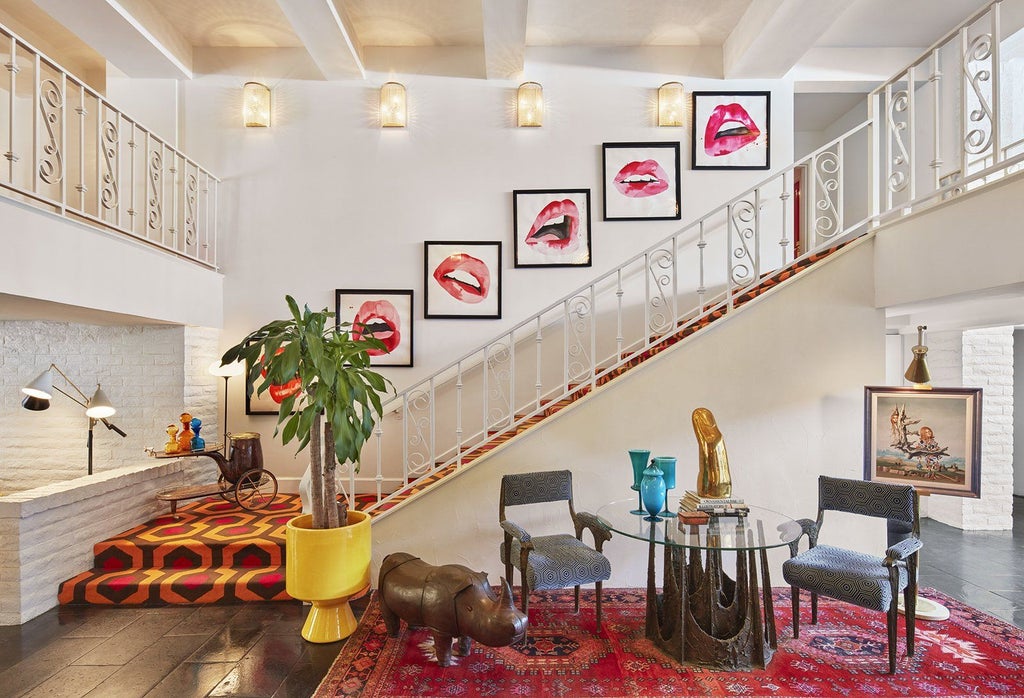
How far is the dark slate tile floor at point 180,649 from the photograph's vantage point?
8.82 ft

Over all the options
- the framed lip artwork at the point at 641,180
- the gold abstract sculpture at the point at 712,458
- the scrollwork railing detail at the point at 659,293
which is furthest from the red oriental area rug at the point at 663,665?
the framed lip artwork at the point at 641,180

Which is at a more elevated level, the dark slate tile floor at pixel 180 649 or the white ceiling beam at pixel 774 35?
the white ceiling beam at pixel 774 35

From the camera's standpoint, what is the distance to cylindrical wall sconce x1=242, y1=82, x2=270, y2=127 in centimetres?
522

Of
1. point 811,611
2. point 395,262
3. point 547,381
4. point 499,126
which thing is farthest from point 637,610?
point 499,126

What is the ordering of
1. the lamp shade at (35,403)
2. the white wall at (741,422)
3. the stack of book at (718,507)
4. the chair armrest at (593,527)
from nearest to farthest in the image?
the stack of book at (718,507)
the chair armrest at (593,527)
the white wall at (741,422)
the lamp shade at (35,403)

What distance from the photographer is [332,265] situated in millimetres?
5312

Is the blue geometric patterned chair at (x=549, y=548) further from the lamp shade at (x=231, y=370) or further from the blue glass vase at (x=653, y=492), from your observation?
the lamp shade at (x=231, y=370)

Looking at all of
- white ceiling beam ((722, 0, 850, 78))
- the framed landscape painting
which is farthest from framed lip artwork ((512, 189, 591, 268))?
the framed landscape painting

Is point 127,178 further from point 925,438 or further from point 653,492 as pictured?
point 925,438

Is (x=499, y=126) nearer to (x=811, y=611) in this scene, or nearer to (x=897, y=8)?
(x=897, y=8)

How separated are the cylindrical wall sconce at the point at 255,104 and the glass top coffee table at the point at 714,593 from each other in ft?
16.1

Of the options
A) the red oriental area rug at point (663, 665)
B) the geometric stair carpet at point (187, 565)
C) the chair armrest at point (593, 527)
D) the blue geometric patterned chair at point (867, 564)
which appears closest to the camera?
the red oriental area rug at point (663, 665)

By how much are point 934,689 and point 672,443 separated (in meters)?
1.80

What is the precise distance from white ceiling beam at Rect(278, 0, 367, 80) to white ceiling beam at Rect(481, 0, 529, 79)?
1200 millimetres
